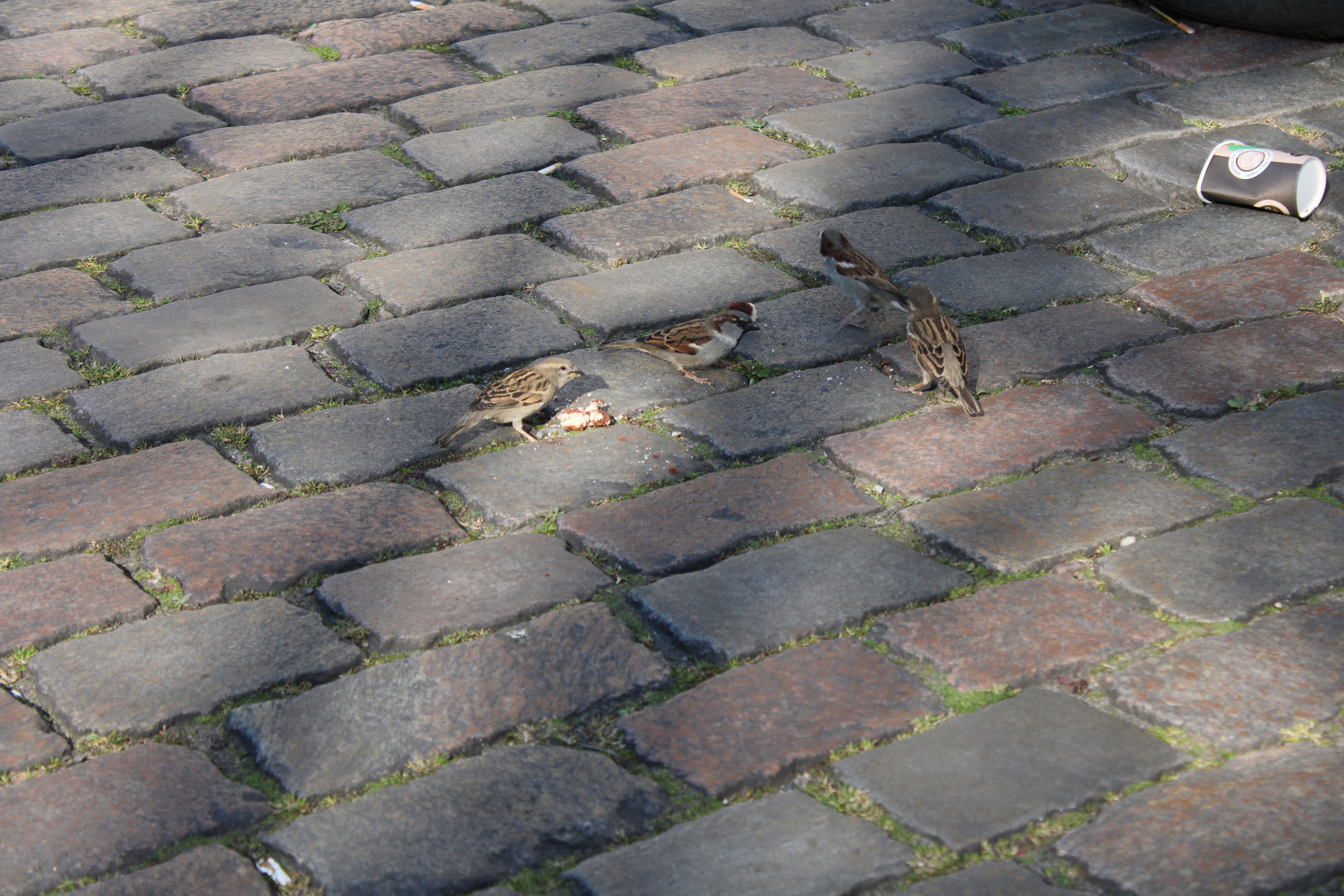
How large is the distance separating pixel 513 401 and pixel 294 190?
1737mm

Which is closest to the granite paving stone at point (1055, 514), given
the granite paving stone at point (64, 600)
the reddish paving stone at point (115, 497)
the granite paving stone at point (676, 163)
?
the reddish paving stone at point (115, 497)

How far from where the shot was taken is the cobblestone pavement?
7.81ft

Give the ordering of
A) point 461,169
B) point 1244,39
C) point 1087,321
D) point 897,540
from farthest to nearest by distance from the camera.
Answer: point 1244,39 → point 461,169 → point 1087,321 → point 897,540

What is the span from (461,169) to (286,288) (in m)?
0.96

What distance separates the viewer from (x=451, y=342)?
13.1 feet

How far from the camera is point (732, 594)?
2.94m

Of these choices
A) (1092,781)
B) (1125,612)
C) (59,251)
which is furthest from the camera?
(59,251)

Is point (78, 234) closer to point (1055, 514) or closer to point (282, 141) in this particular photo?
point (282, 141)

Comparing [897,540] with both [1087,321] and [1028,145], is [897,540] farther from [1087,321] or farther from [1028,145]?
[1028,145]

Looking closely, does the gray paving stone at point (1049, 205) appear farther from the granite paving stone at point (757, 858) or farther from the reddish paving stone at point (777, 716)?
the granite paving stone at point (757, 858)

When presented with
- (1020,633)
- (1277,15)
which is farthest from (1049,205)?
(1020,633)

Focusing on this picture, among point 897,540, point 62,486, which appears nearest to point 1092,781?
point 897,540

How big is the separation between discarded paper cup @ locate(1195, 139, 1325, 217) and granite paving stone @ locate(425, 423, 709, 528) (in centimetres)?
235

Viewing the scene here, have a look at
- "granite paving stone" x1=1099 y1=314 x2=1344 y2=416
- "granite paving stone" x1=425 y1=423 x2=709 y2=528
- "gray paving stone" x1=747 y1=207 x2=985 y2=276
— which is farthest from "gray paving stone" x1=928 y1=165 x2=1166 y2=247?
"granite paving stone" x1=425 y1=423 x2=709 y2=528
